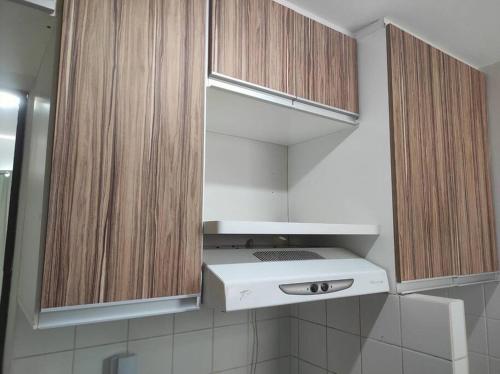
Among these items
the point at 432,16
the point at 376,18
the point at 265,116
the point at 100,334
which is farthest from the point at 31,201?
the point at 432,16

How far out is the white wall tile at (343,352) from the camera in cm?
121

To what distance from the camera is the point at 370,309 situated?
117 centimetres

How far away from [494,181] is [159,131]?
1.38 m

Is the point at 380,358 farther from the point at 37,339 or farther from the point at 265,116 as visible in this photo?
the point at 37,339

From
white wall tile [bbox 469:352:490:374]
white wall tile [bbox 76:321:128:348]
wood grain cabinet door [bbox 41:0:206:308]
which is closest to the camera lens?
wood grain cabinet door [bbox 41:0:206:308]

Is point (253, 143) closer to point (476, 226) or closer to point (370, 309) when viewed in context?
point (370, 309)

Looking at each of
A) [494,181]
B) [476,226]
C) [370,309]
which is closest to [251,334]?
[370,309]

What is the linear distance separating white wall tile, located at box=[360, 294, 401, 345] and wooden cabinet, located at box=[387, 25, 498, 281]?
0.11 metres

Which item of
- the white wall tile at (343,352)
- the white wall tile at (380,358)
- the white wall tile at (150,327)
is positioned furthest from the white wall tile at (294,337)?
the white wall tile at (150,327)

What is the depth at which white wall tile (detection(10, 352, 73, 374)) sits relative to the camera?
3.16ft

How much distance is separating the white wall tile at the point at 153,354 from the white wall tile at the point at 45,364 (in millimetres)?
175

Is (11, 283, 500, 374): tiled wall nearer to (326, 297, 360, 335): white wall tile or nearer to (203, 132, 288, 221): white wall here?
(326, 297, 360, 335): white wall tile

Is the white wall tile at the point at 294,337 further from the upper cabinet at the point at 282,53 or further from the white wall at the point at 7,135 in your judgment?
the white wall at the point at 7,135

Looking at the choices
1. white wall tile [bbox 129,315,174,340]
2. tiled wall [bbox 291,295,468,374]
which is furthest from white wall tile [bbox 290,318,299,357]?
white wall tile [bbox 129,315,174,340]
